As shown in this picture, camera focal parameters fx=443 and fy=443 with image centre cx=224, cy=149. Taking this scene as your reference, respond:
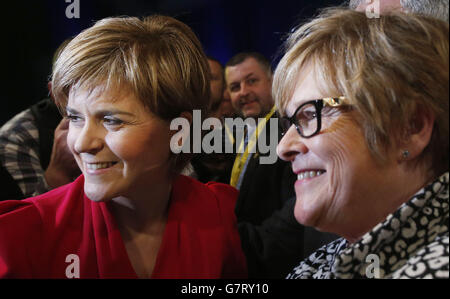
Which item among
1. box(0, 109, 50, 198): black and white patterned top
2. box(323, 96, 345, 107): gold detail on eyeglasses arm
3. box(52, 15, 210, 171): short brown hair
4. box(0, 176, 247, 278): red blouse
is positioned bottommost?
box(0, 176, 247, 278): red blouse

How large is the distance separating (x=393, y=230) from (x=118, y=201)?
0.67m

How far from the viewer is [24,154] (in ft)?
4.97

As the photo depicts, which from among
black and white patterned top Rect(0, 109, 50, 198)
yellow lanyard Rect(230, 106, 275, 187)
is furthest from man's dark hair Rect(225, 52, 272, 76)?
black and white patterned top Rect(0, 109, 50, 198)

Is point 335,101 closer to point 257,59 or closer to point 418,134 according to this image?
point 418,134

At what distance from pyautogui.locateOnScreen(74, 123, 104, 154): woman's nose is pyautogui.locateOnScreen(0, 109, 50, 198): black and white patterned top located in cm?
56

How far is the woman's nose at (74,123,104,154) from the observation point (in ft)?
3.24

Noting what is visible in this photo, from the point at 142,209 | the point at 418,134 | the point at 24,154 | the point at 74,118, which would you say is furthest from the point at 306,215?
the point at 24,154

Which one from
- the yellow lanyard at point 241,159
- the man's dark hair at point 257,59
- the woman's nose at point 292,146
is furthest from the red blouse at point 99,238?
the man's dark hair at point 257,59

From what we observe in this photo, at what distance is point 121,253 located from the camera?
106 cm

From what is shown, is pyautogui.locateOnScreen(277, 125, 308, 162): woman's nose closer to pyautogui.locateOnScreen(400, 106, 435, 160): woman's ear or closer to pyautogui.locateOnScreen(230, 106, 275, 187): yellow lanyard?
pyautogui.locateOnScreen(400, 106, 435, 160): woman's ear

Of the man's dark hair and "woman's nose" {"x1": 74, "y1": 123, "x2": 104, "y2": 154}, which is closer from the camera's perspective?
"woman's nose" {"x1": 74, "y1": 123, "x2": 104, "y2": 154}

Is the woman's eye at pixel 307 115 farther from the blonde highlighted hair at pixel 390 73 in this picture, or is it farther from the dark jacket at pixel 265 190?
the dark jacket at pixel 265 190
